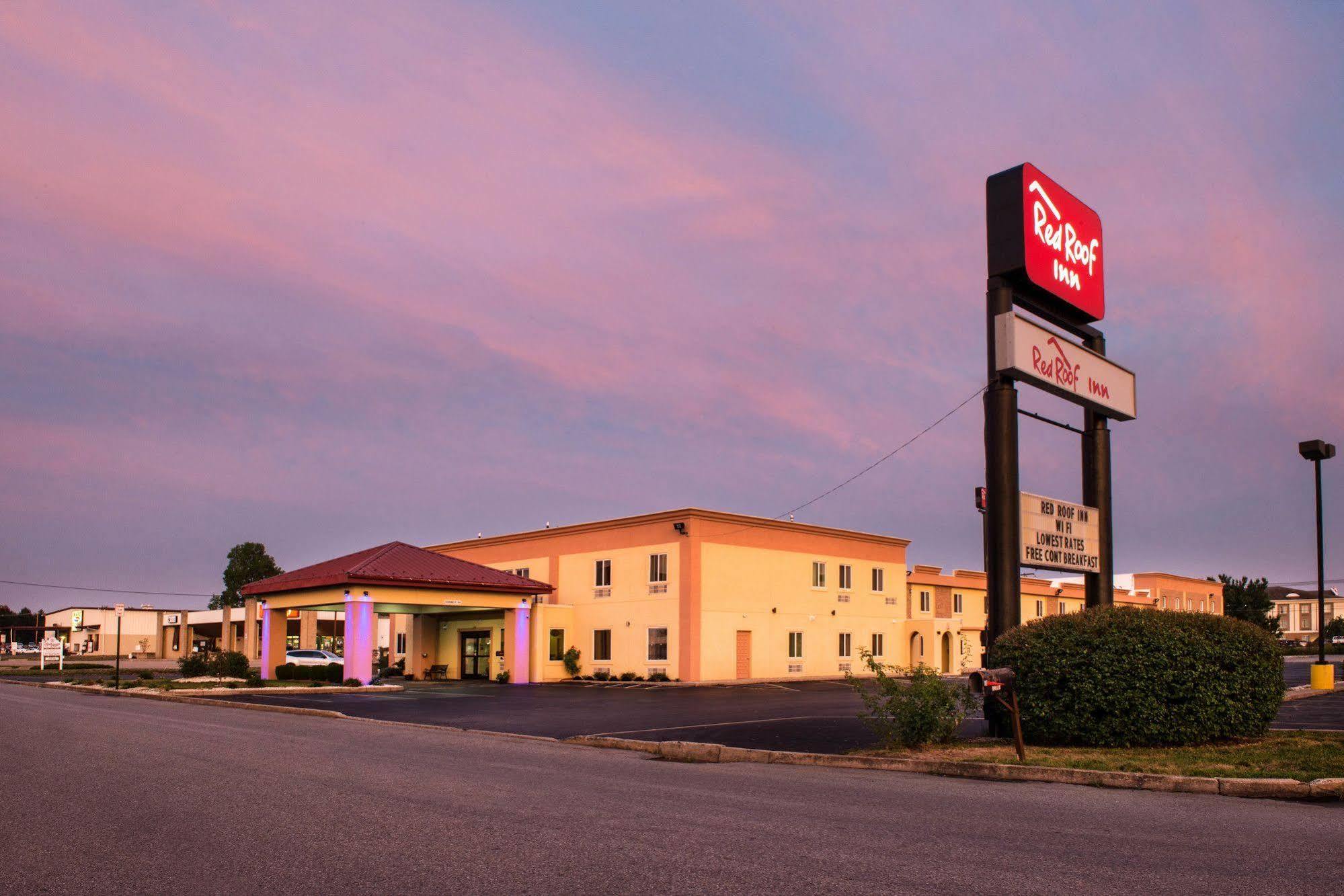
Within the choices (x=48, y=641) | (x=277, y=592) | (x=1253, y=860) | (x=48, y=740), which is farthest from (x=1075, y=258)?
(x=48, y=641)

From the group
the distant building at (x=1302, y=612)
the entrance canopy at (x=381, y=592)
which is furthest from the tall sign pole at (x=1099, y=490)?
the distant building at (x=1302, y=612)

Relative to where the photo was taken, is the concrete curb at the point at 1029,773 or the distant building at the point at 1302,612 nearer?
the concrete curb at the point at 1029,773

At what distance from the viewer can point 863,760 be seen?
1402cm

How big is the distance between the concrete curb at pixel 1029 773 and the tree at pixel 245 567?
103086 mm

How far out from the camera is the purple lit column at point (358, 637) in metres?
39.0

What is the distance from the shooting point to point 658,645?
44188mm

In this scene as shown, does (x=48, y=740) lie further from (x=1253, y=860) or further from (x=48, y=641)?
(x=48, y=641)

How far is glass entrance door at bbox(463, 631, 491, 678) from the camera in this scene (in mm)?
48719

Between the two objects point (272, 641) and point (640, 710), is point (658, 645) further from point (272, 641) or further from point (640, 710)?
point (640, 710)

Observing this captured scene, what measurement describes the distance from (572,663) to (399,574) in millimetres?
9961

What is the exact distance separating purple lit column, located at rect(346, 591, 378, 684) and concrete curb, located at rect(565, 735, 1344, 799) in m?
24.9

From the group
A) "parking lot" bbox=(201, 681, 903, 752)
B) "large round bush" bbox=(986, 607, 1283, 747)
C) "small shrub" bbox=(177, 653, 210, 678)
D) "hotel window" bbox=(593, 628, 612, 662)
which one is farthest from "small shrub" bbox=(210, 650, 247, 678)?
"large round bush" bbox=(986, 607, 1283, 747)

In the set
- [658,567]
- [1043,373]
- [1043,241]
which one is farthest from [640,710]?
[658,567]

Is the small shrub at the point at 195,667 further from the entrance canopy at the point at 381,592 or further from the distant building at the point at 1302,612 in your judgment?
the distant building at the point at 1302,612
